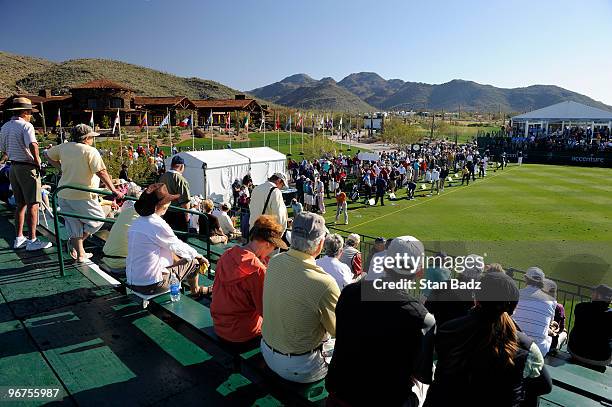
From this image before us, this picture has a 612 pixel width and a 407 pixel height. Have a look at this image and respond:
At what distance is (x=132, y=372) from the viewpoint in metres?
3.47

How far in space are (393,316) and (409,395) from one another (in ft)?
1.91

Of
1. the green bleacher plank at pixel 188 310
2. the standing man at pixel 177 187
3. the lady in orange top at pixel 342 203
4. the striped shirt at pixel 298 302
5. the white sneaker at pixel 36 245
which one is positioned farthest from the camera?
the lady in orange top at pixel 342 203

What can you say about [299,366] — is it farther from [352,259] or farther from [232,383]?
[352,259]

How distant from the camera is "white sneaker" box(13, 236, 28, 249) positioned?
6062 mm

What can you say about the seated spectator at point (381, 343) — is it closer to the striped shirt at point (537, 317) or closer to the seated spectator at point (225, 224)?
the striped shirt at point (537, 317)

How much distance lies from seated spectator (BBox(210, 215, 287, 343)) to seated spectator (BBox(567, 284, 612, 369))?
4068 millimetres

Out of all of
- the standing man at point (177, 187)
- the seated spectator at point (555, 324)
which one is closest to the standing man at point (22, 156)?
the standing man at point (177, 187)

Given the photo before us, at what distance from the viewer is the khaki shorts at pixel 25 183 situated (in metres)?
5.72

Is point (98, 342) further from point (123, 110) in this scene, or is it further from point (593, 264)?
point (123, 110)

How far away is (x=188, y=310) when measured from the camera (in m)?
4.11

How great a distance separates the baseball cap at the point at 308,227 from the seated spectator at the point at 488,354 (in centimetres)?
103

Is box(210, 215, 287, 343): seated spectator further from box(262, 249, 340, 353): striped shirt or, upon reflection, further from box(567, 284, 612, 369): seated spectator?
box(567, 284, 612, 369): seated spectator

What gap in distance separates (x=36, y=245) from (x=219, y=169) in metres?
14.0

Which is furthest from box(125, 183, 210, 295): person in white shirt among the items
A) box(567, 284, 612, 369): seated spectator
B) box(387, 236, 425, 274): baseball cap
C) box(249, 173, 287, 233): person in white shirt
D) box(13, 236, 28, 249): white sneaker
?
box(567, 284, 612, 369): seated spectator
